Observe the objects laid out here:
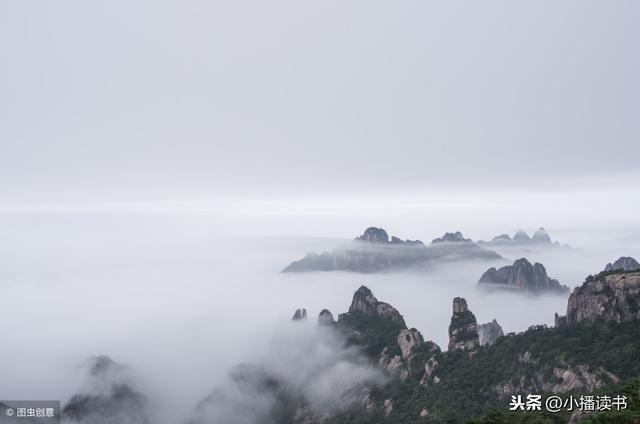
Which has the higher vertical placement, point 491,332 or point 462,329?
point 462,329

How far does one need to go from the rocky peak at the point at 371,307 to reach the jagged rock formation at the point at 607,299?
43496 mm

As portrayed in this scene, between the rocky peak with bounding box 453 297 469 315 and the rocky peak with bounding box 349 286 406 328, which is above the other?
the rocky peak with bounding box 453 297 469 315

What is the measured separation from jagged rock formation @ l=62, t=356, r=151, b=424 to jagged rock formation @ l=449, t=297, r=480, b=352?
93.6 m

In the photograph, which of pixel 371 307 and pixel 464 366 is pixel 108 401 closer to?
pixel 371 307

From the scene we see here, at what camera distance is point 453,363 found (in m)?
107

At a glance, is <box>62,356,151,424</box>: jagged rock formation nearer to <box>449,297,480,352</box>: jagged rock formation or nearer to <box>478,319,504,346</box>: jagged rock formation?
<box>449,297,480,352</box>: jagged rock formation

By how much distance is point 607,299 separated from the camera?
3602 inches

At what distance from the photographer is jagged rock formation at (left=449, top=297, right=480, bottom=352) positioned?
11150cm

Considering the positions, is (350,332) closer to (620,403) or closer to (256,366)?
(256,366)

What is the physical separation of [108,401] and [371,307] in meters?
78.3

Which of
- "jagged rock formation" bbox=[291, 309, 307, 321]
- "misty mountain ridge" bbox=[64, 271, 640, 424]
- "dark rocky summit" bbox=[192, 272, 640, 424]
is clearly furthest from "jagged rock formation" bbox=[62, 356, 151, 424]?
"jagged rock formation" bbox=[291, 309, 307, 321]

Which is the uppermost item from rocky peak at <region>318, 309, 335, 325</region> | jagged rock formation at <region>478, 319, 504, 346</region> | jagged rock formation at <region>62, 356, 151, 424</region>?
rocky peak at <region>318, 309, 335, 325</region>

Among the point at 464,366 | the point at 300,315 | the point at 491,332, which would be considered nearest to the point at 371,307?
the point at 491,332

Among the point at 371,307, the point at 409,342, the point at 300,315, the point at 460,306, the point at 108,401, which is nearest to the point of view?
the point at 460,306
